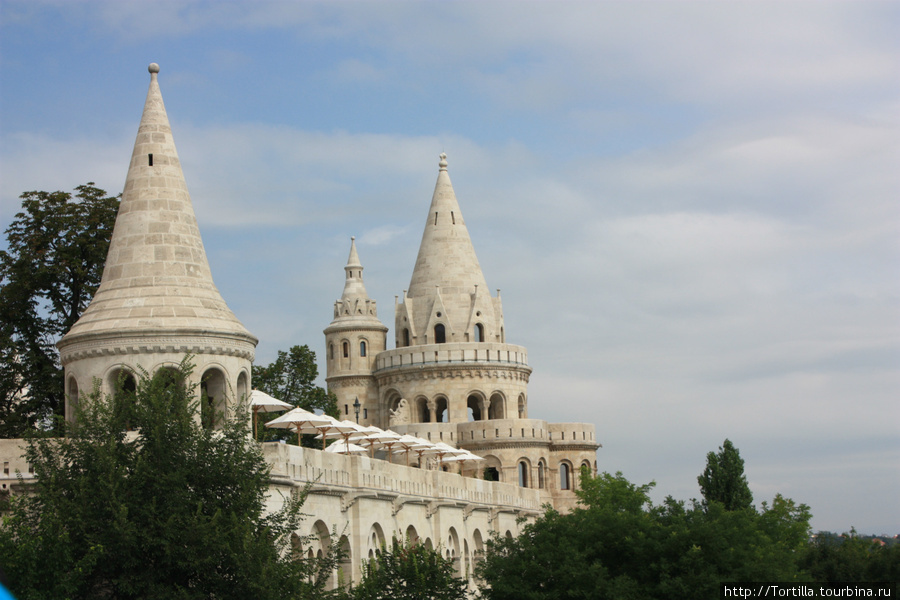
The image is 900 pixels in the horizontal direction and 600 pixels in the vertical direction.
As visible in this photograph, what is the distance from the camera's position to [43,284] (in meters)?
42.7

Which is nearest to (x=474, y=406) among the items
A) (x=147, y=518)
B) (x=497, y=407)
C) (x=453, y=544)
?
(x=497, y=407)

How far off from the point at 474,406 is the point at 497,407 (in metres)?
1.84

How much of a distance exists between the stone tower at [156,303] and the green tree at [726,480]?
3911 cm

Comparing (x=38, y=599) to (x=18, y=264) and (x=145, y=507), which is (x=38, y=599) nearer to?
(x=145, y=507)

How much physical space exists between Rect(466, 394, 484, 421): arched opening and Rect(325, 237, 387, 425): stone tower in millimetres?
5689

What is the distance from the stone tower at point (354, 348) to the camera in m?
78.9

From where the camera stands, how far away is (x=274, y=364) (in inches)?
2355

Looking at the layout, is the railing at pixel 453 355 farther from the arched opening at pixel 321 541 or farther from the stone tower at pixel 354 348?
the arched opening at pixel 321 541

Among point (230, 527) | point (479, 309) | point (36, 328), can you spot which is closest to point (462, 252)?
point (479, 309)


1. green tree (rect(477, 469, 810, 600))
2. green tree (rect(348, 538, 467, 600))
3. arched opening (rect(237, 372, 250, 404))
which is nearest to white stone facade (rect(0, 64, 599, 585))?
arched opening (rect(237, 372, 250, 404))

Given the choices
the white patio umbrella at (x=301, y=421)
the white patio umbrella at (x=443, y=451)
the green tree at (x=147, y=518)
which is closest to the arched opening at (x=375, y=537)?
the white patio umbrella at (x=301, y=421)

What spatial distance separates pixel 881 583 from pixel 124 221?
27.8 m

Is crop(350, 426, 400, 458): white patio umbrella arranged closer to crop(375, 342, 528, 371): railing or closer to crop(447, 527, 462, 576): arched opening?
crop(447, 527, 462, 576): arched opening

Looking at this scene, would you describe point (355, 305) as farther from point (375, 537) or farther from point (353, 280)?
point (375, 537)
